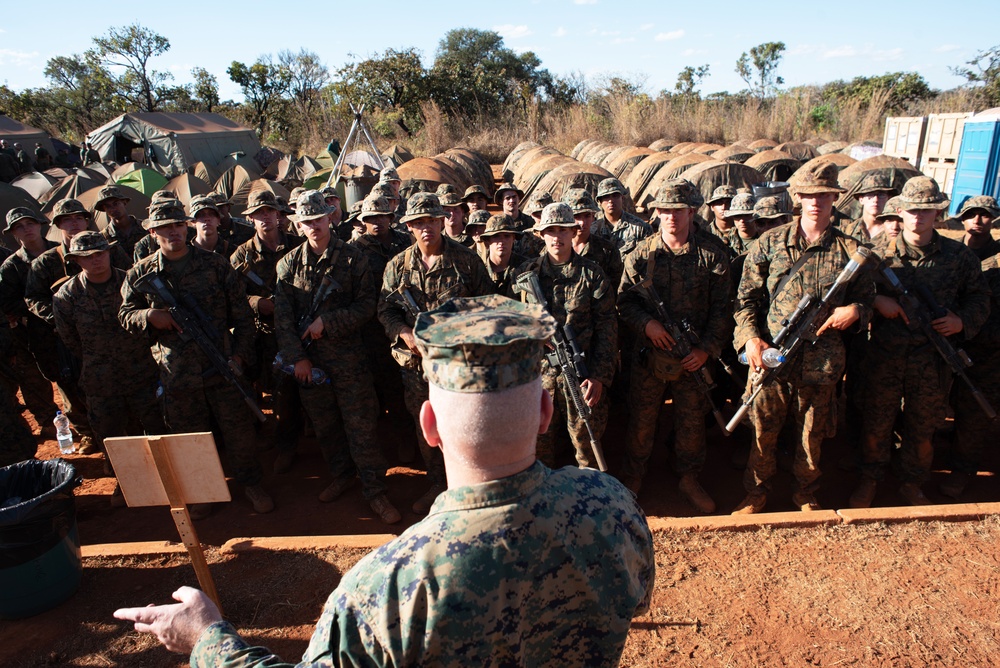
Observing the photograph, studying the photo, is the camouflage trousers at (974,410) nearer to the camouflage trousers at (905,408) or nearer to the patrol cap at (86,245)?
the camouflage trousers at (905,408)

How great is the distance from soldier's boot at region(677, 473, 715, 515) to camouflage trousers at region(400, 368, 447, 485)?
1.92 metres

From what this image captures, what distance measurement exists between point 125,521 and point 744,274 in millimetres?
5239

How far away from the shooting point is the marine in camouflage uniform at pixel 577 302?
442cm

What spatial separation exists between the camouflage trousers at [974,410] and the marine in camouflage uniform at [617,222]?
9.93 ft

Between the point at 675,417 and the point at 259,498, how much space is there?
3441mm

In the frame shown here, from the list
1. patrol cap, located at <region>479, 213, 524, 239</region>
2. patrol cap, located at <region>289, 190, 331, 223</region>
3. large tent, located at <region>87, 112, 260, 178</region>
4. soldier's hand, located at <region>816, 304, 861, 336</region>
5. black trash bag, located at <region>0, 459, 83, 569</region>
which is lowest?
black trash bag, located at <region>0, 459, 83, 569</region>

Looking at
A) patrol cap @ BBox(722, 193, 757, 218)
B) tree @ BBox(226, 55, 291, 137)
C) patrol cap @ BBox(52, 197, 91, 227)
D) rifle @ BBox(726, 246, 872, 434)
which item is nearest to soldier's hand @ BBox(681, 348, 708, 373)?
rifle @ BBox(726, 246, 872, 434)

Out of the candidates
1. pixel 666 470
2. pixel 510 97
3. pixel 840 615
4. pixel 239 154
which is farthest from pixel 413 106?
pixel 840 615

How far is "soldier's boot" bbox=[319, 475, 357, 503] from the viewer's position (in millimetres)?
5160

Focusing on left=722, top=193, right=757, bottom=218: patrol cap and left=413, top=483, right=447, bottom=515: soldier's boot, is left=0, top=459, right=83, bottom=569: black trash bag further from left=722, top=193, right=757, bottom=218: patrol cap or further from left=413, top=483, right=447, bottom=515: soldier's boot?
left=722, top=193, right=757, bottom=218: patrol cap

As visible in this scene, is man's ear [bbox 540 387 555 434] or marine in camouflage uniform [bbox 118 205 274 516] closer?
man's ear [bbox 540 387 555 434]

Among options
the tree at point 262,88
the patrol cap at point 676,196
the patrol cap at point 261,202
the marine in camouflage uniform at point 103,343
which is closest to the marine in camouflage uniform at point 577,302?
the patrol cap at point 676,196

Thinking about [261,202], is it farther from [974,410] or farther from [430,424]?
[974,410]

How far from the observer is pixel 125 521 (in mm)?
5055
